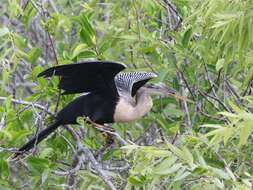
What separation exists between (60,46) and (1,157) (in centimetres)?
108

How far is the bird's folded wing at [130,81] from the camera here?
4.25 metres

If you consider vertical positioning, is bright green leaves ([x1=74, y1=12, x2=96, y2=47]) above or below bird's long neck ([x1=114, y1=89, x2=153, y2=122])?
above

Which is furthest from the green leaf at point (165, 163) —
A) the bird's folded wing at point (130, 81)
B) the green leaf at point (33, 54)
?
the bird's folded wing at point (130, 81)

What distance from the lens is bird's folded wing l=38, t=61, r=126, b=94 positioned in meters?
3.83

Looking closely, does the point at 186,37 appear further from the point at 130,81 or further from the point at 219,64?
the point at 130,81

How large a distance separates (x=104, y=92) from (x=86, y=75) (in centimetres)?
25

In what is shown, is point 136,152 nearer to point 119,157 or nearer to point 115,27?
point 119,157

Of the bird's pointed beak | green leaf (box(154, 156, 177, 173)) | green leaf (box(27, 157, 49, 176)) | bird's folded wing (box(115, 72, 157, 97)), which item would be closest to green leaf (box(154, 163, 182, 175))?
green leaf (box(154, 156, 177, 173))

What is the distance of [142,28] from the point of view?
3990 mm

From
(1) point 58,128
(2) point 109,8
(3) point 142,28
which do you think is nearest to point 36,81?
(1) point 58,128

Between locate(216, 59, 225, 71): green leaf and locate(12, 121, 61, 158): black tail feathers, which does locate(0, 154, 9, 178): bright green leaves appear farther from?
locate(216, 59, 225, 71): green leaf

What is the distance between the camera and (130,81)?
14.2 feet

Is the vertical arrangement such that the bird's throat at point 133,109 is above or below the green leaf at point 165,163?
below

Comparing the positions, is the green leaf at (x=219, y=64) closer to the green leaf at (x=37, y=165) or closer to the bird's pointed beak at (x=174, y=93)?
the bird's pointed beak at (x=174, y=93)
